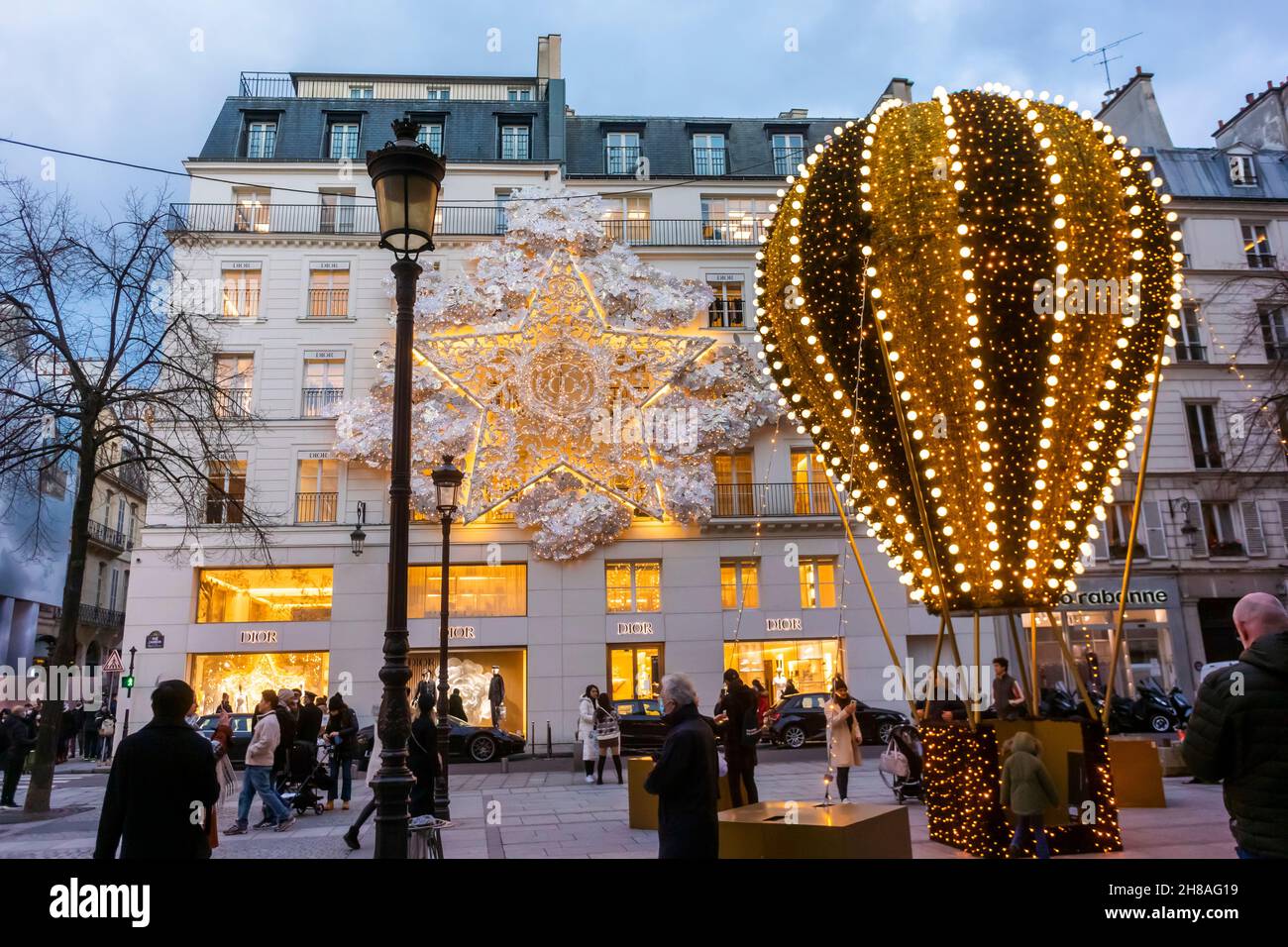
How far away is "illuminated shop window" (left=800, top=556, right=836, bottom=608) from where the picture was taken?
93.6ft

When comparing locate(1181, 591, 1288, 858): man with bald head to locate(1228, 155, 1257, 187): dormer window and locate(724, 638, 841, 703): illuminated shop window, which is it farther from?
locate(1228, 155, 1257, 187): dormer window

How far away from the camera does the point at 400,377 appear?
721 cm

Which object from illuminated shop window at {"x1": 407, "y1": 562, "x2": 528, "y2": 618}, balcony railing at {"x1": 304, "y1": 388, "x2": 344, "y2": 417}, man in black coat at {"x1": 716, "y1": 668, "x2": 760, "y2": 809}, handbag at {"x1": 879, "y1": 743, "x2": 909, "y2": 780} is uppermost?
balcony railing at {"x1": 304, "y1": 388, "x2": 344, "y2": 417}

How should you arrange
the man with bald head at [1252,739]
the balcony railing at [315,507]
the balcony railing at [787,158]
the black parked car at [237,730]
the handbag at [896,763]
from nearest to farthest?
the man with bald head at [1252,739]
the handbag at [896,763]
the black parked car at [237,730]
the balcony railing at [315,507]
the balcony railing at [787,158]

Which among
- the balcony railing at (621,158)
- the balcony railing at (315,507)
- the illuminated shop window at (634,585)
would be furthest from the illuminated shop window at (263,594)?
the balcony railing at (621,158)

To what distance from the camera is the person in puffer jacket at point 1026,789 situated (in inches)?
311

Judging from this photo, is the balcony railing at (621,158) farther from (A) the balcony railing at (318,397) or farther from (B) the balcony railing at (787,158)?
(A) the balcony railing at (318,397)

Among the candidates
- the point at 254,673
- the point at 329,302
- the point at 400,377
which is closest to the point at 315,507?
the point at 254,673

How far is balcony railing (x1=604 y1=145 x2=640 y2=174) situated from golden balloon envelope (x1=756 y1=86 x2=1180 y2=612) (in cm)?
2376

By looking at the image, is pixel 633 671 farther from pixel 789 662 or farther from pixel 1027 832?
pixel 1027 832

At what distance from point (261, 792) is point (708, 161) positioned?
2750cm

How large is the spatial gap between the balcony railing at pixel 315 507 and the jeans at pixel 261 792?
16355 millimetres

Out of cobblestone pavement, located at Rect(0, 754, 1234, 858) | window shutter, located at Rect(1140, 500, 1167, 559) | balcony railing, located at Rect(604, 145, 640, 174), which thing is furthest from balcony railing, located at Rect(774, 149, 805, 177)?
cobblestone pavement, located at Rect(0, 754, 1234, 858)
